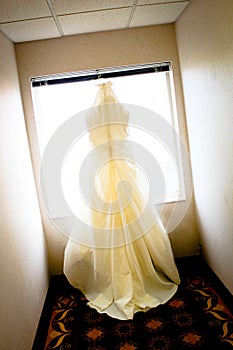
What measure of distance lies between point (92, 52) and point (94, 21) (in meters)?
0.31

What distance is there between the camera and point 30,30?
2125 mm

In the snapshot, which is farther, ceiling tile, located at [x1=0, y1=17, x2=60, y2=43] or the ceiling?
ceiling tile, located at [x1=0, y1=17, x2=60, y2=43]

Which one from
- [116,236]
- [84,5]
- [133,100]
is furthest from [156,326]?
[84,5]

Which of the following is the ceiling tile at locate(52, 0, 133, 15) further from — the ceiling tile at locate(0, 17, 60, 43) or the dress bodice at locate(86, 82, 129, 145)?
the dress bodice at locate(86, 82, 129, 145)

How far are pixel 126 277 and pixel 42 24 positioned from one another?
1.92 meters

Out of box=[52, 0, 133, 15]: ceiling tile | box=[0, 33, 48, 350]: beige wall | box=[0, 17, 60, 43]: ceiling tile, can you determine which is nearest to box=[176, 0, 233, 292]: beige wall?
box=[52, 0, 133, 15]: ceiling tile

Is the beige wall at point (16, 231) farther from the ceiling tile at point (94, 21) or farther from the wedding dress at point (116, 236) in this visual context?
the ceiling tile at point (94, 21)

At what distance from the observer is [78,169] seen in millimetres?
2492

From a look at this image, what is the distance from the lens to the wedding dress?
7.16 ft

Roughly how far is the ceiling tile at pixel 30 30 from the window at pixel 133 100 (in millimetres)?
350

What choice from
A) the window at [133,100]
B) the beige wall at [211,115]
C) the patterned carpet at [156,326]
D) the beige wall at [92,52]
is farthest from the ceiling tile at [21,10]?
the patterned carpet at [156,326]

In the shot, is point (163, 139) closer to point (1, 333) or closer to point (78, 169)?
point (78, 169)

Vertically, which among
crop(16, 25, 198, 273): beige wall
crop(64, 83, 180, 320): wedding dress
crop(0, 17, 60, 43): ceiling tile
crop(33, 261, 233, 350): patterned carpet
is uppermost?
crop(0, 17, 60, 43): ceiling tile

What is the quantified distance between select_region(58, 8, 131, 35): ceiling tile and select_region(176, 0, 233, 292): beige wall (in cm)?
48
